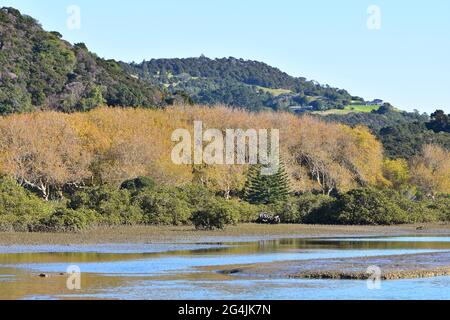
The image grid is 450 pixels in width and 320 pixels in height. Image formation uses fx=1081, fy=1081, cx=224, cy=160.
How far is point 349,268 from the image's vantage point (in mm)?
A: 38062

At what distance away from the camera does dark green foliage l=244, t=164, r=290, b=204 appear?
88.0m

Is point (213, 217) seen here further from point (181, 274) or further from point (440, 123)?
point (440, 123)

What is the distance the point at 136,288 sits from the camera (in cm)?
3234

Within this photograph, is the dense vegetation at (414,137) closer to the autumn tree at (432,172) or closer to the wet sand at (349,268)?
the autumn tree at (432,172)

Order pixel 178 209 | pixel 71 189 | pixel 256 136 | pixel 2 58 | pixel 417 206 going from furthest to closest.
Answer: pixel 2 58
pixel 256 136
pixel 71 189
pixel 417 206
pixel 178 209

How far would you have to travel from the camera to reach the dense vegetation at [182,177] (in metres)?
63.9

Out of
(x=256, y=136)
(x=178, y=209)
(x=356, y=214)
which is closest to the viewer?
(x=178, y=209)


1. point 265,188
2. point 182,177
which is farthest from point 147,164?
point 265,188

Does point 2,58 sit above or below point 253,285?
above

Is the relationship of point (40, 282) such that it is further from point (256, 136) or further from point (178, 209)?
point (256, 136)

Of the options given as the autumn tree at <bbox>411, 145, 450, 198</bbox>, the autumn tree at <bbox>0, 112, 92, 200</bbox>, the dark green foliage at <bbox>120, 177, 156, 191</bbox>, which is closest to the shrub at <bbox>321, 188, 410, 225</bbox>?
the dark green foliage at <bbox>120, 177, 156, 191</bbox>

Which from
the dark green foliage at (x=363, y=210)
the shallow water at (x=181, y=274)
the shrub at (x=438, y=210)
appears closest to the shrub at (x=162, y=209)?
the shallow water at (x=181, y=274)
